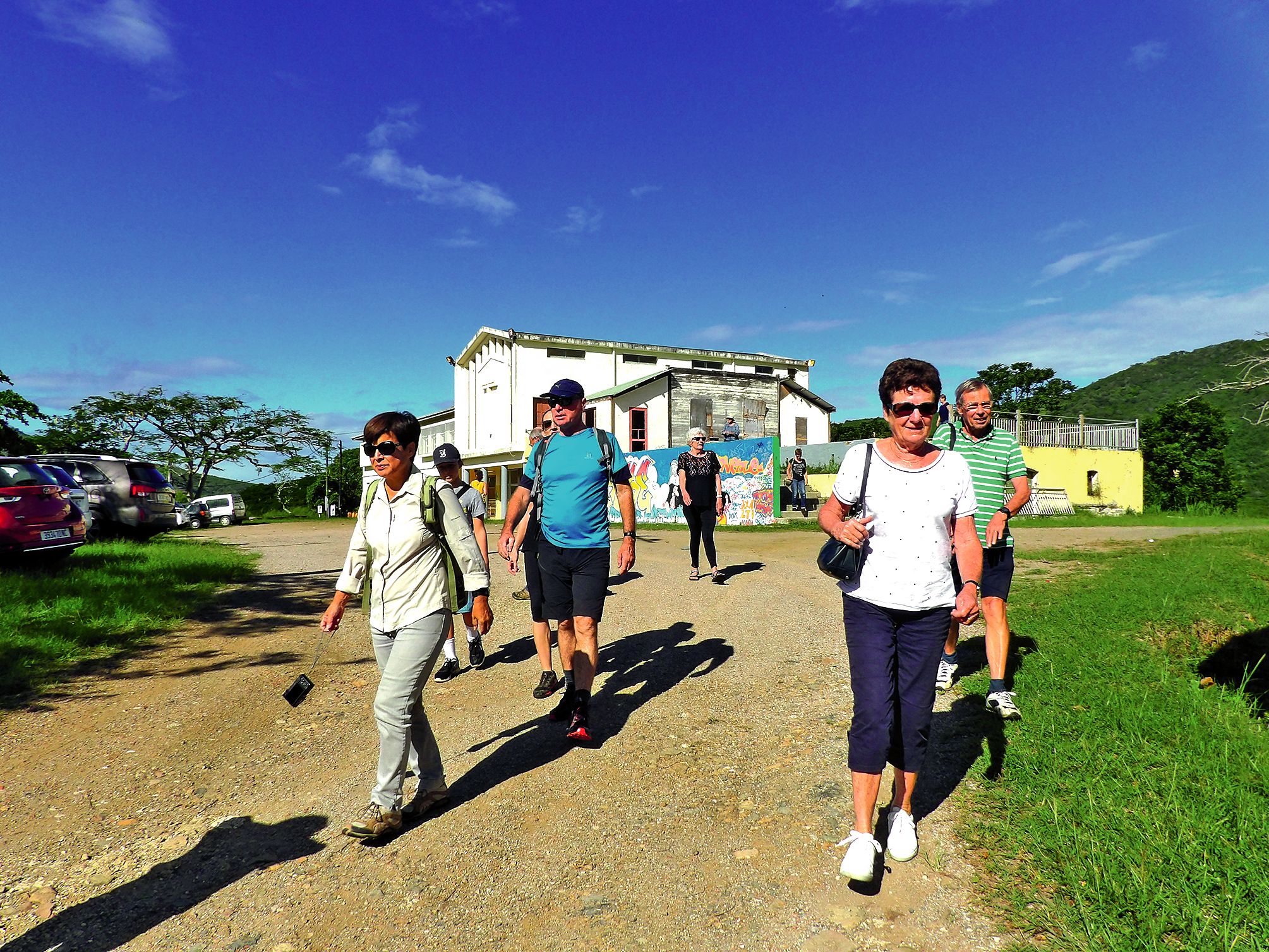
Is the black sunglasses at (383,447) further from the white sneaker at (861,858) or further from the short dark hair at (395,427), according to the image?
the white sneaker at (861,858)

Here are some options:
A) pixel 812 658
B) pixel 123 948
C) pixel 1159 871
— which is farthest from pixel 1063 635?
pixel 123 948

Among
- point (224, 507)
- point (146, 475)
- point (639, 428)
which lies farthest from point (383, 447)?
point (224, 507)

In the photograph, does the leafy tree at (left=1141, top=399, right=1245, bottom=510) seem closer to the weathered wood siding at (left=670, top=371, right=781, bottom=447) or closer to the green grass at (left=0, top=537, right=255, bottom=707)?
the weathered wood siding at (left=670, top=371, right=781, bottom=447)

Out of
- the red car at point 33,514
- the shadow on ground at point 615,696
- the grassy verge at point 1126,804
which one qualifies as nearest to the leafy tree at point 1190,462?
the grassy verge at point 1126,804

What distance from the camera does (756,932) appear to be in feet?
7.93

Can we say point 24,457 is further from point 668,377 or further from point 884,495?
point 668,377

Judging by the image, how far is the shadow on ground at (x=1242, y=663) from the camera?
5551mm

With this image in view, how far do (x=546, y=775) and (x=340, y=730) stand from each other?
1.71 meters

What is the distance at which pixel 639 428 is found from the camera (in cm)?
3281

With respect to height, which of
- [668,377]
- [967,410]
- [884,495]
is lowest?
[884,495]

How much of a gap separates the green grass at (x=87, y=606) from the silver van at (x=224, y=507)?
28861 mm

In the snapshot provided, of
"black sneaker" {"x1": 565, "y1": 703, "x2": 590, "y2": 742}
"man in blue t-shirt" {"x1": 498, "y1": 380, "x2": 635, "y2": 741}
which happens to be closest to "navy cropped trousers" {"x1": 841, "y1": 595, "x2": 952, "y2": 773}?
"black sneaker" {"x1": 565, "y1": 703, "x2": 590, "y2": 742}

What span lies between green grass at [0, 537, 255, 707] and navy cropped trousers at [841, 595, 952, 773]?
5975 millimetres

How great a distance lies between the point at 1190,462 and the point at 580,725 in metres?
38.0
